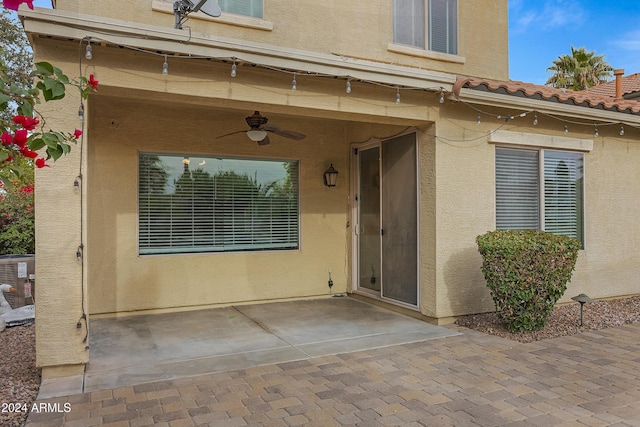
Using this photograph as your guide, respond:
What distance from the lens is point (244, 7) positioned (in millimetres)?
6809

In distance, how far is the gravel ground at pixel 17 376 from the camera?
3919 mm

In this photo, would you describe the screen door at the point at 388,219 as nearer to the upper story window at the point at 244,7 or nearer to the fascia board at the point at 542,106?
the fascia board at the point at 542,106

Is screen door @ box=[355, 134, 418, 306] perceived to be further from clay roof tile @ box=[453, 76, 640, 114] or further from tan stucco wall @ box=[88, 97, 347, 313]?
clay roof tile @ box=[453, 76, 640, 114]

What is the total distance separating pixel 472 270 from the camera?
6973 millimetres

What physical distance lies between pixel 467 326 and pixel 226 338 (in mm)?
3383

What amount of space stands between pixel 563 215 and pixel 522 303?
8.83ft

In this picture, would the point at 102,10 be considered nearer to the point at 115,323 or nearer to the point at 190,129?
the point at 190,129

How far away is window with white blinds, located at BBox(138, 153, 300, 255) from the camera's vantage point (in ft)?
24.7

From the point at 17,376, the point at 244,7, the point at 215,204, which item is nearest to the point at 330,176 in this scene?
the point at 215,204

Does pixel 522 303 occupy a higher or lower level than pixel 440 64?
lower

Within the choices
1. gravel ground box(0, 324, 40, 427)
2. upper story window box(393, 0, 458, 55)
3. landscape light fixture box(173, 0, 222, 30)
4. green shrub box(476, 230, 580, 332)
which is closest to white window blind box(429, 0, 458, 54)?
upper story window box(393, 0, 458, 55)

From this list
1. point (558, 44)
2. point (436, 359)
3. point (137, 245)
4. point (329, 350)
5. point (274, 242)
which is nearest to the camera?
point (436, 359)

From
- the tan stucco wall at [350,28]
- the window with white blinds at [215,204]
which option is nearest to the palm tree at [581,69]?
the tan stucco wall at [350,28]

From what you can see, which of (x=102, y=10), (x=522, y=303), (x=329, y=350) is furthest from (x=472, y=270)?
(x=102, y=10)
